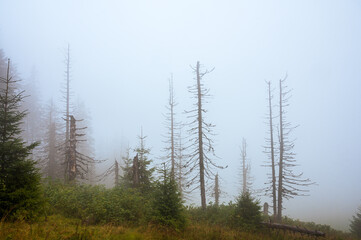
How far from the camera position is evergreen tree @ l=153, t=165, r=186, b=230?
24.7ft

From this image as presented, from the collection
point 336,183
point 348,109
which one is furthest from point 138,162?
point 348,109

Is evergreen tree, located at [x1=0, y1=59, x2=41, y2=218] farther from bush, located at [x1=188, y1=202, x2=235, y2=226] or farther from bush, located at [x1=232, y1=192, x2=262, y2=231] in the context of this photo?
bush, located at [x1=232, y1=192, x2=262, y2=231]

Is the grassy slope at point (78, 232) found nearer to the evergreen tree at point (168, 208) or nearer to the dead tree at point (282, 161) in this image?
the evergreen tree at point (168, 208)

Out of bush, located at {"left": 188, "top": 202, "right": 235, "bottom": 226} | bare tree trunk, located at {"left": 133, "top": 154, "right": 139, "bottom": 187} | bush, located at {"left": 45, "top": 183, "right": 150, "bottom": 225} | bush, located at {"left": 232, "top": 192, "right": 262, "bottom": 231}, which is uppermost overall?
bare tree trunk, located at {"left": 133, "top": 154, "right": 139, "bottom": 187}

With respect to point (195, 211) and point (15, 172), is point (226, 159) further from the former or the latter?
point (15, 172)

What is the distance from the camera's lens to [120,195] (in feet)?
34.5

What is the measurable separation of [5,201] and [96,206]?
140 inches

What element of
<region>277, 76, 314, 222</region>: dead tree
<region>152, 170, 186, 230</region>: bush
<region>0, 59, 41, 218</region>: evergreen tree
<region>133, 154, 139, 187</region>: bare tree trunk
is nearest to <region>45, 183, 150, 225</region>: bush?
<region>152, 170, 186, 230</region>: bush

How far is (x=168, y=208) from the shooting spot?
7.77 m

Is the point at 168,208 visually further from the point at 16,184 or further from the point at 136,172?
the point at 136,172

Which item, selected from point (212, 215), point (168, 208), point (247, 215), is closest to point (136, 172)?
point (212, 215)

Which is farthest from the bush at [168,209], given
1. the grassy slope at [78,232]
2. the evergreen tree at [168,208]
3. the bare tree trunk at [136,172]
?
the bare tree trunk at [136,172]

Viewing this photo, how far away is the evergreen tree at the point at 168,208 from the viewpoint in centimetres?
754

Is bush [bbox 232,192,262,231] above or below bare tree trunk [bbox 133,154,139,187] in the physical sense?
below
